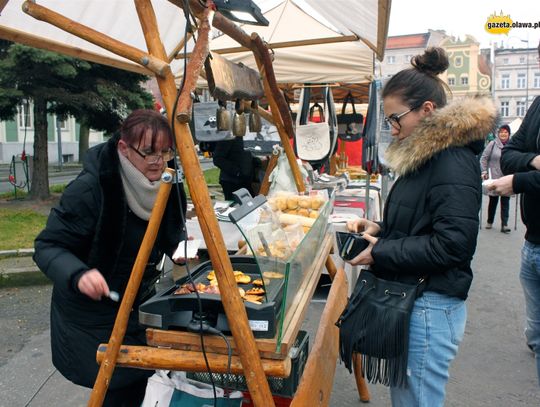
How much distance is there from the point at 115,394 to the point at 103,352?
0.59 m

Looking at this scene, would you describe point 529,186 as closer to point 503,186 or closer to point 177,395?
point 503,186

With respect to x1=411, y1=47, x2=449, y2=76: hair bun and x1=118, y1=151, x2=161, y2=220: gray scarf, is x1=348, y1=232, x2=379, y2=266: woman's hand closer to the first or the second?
x1=411, y1=47, x2=449, y2=76: hair bun

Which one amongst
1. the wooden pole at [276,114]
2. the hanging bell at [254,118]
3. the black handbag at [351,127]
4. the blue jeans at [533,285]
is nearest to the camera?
the blue jeans at [533,285]

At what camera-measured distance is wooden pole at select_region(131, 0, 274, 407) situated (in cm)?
158

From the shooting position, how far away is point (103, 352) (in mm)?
1786

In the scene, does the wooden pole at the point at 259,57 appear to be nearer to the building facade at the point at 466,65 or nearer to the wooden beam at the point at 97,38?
the wooden beam at the point at 97,38

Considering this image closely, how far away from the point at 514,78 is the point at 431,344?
87828mm

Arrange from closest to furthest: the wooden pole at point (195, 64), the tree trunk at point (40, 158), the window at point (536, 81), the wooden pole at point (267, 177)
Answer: the wooden pole at point (195, 64), the wooden pole at point (267, 177), the tree trunk at point (40, 158), the window at point (536, 81)

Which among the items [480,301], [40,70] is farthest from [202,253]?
[40,70]

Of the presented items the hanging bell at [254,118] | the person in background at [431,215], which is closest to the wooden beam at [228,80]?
the hanging bell at [254,118]

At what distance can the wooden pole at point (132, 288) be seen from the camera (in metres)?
1.67

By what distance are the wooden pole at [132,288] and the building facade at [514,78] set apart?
269ft

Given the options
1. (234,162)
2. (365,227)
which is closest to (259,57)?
(365,227)

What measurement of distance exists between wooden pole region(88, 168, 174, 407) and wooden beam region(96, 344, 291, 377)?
5 cm
